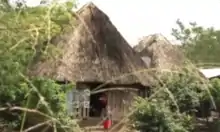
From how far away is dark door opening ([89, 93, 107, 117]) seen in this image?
1300 centimetres

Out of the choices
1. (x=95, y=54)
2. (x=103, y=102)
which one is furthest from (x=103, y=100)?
(x=95, y=54)

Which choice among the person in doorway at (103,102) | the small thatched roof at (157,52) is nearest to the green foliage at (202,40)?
the small thatched roof at (157,52)

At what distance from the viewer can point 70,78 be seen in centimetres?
1198

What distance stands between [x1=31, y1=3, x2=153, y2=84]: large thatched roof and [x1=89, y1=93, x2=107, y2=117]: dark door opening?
90 centimetres

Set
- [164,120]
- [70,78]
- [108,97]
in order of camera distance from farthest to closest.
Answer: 1. [108,97]
2. [70,78]
3. [164,120]

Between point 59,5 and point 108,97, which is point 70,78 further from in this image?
point 59,5

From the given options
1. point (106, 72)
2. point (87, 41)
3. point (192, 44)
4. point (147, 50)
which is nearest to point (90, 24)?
point (87, 41)

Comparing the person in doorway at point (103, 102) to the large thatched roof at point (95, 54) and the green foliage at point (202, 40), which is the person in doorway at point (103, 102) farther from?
the green foliage at point (202, 40)

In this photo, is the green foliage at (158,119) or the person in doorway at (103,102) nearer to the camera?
the green foliage at (158,119)

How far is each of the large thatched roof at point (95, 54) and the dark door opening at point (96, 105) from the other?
2.96 ft

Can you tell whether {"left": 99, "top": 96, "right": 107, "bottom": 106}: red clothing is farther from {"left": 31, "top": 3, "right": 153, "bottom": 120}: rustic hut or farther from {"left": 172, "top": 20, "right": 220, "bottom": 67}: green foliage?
{"left": 172, "top": 20, "right": 220, "bottom": 67}: green foliage

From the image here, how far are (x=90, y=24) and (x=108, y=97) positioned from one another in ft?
7.41

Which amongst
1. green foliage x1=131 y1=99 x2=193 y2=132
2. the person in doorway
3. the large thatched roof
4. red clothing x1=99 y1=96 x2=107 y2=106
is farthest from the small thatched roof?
green foliage x1=131 y1=99 x2=193 y2=132

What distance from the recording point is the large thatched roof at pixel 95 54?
39.9 ft
